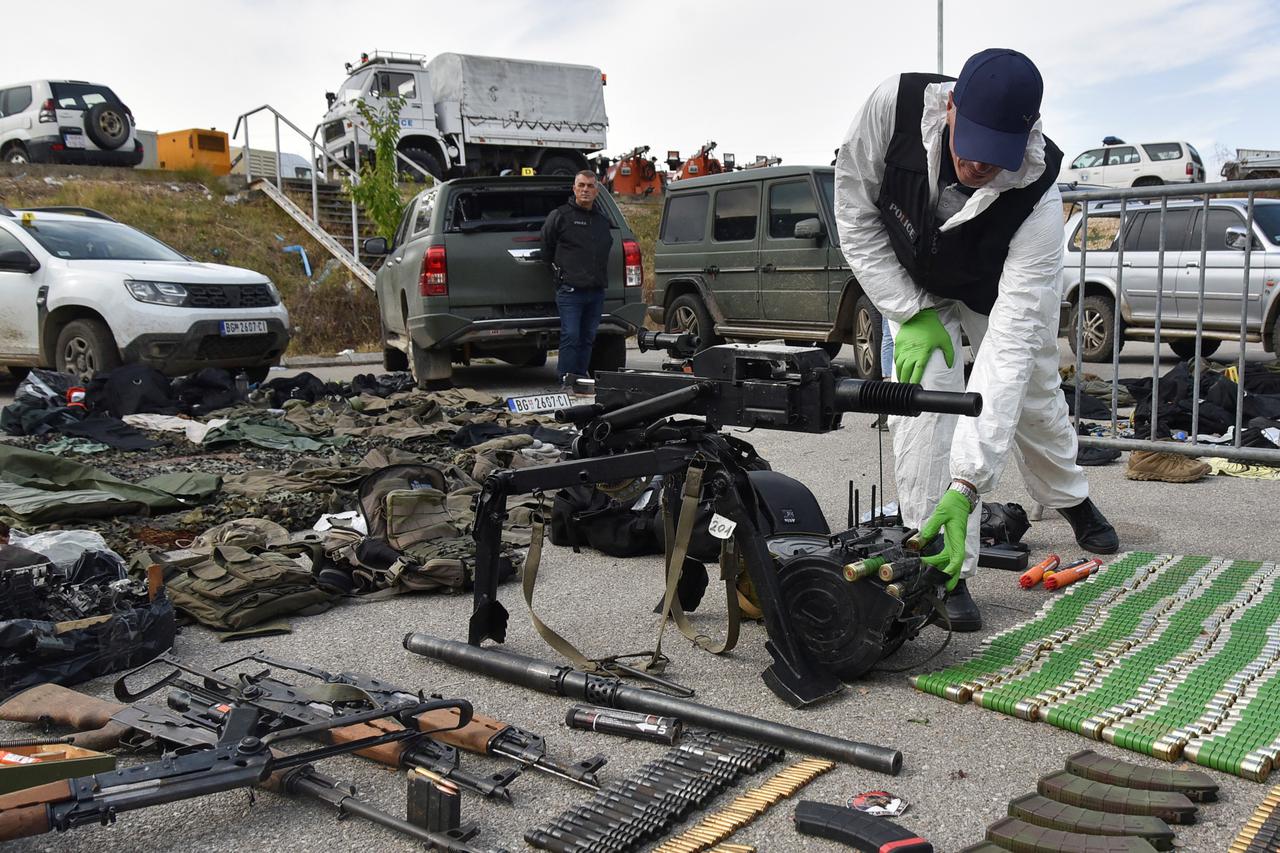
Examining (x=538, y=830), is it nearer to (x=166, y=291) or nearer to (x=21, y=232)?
(x=166, y=291)

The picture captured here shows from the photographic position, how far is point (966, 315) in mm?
4484

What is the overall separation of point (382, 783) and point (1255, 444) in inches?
259

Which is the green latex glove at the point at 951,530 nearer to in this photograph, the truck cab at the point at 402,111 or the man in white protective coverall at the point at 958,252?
the man in white protective coverall at the point at 958,252

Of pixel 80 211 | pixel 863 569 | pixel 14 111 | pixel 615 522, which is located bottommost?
pixel 615 522

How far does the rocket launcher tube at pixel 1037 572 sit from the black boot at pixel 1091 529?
0.42m

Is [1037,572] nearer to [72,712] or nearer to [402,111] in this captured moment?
[72,712]

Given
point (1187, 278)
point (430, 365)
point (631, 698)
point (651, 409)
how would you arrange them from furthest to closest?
point (1187, 278) < point (430, 365) < point (651, 409) < point (631, 698)

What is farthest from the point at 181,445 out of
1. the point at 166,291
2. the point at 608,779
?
the point at 608,779

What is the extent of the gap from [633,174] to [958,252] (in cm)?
3040

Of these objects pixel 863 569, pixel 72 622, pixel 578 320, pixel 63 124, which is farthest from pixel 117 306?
pixel 63 124

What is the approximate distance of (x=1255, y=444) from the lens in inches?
291

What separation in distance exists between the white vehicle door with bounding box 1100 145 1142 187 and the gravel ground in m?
26.9

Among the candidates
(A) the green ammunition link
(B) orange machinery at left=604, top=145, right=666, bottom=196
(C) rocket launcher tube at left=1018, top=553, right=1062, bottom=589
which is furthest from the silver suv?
(B) orange machinery at left=604, top=145, right=666, bottom=196

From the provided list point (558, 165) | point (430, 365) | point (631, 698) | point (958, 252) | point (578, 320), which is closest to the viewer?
point (631, 698)
